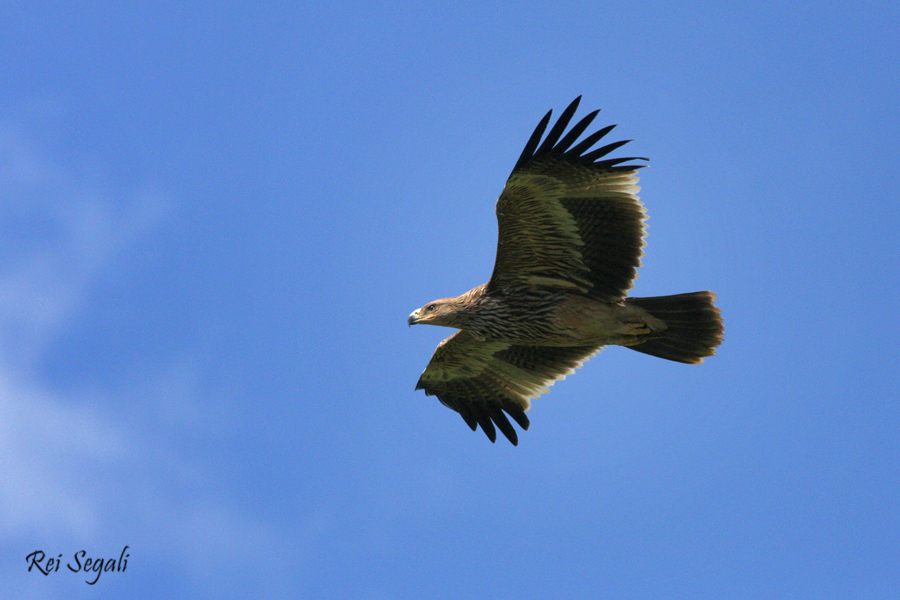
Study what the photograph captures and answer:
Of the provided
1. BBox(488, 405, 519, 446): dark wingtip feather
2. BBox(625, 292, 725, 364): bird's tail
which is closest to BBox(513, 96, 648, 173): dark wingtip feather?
BBox(625, 292, 725, 364): bird's tail

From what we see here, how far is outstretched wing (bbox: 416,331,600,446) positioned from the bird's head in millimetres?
698

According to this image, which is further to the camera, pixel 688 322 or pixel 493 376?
pixel 493 376

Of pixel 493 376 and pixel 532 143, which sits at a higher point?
pixel 532 143

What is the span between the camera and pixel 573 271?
909 centimetres

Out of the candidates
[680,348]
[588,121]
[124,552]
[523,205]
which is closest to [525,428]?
[680,348]

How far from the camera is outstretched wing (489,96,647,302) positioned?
846 centimetres

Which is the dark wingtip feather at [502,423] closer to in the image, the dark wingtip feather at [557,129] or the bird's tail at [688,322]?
the bird's tail at [688,322]

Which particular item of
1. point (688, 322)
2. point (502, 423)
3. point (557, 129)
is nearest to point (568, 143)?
point (557, 129)

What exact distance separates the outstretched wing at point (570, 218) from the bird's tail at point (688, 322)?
0.41 meters

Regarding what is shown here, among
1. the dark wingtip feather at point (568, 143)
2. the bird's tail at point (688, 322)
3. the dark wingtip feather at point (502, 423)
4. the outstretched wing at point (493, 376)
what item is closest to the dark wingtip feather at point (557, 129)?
the dark wingtip feather at point (568, 143)

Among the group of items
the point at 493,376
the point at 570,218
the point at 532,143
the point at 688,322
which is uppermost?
the point at 532,143

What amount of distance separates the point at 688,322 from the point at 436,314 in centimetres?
267

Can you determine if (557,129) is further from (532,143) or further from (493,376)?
(493,376)

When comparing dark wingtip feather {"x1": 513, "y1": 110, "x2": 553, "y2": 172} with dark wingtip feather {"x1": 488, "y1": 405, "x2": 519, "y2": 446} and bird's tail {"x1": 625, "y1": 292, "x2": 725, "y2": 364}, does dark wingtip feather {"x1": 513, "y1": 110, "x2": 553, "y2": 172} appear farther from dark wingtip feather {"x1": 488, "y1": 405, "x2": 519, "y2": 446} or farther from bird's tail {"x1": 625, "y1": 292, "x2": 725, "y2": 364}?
dark wingtip feather {"x1": 488, "y1": 405, "x2": 519, "y2": 446}
